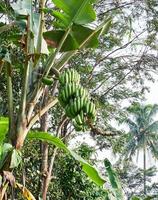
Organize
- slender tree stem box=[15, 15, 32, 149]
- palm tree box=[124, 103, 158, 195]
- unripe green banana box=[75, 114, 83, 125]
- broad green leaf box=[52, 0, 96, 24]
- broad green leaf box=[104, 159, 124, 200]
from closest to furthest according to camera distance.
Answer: unripe green banana box=[75, 114, 83, 125]
slender tree stem box=[15, 15, 32, 149]
broad green leaf box=[52, 0, 96, 24]
broad green leaf box=[104, 159, 124, 200]
palm tree box=[124, 103, 158, 195]

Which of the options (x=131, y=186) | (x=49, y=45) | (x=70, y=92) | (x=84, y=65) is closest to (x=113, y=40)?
(x=84, y=65)

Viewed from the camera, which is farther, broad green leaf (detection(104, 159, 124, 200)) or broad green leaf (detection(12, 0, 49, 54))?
broad green leaf (detection(104, 159, 124, 200))

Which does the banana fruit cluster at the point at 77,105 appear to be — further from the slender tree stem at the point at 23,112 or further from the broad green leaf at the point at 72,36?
the broad green leaf at the point at 72,36

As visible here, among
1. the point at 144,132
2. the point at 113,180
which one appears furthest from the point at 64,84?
the point at 144,132

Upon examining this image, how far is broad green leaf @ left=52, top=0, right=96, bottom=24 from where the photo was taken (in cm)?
318

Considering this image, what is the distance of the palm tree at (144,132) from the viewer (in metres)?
24.5

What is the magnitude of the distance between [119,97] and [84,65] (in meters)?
1.43

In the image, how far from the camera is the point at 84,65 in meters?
8.91

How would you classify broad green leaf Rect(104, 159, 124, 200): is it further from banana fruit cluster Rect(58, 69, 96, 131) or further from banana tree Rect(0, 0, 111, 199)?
banana fruit cluster Rect(58, 69, 96, 131)

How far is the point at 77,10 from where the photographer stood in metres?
3.21

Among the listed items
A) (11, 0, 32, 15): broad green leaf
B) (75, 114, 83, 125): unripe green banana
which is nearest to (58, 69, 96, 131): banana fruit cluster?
(75, 114, 83, 125): unripe green banana

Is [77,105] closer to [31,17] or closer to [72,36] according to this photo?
[72,36]

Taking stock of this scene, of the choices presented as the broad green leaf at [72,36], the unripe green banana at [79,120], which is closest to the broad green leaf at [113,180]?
the broad green leaf at [72,36]

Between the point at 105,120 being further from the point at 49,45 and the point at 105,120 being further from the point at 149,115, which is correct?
the point at 149,115
